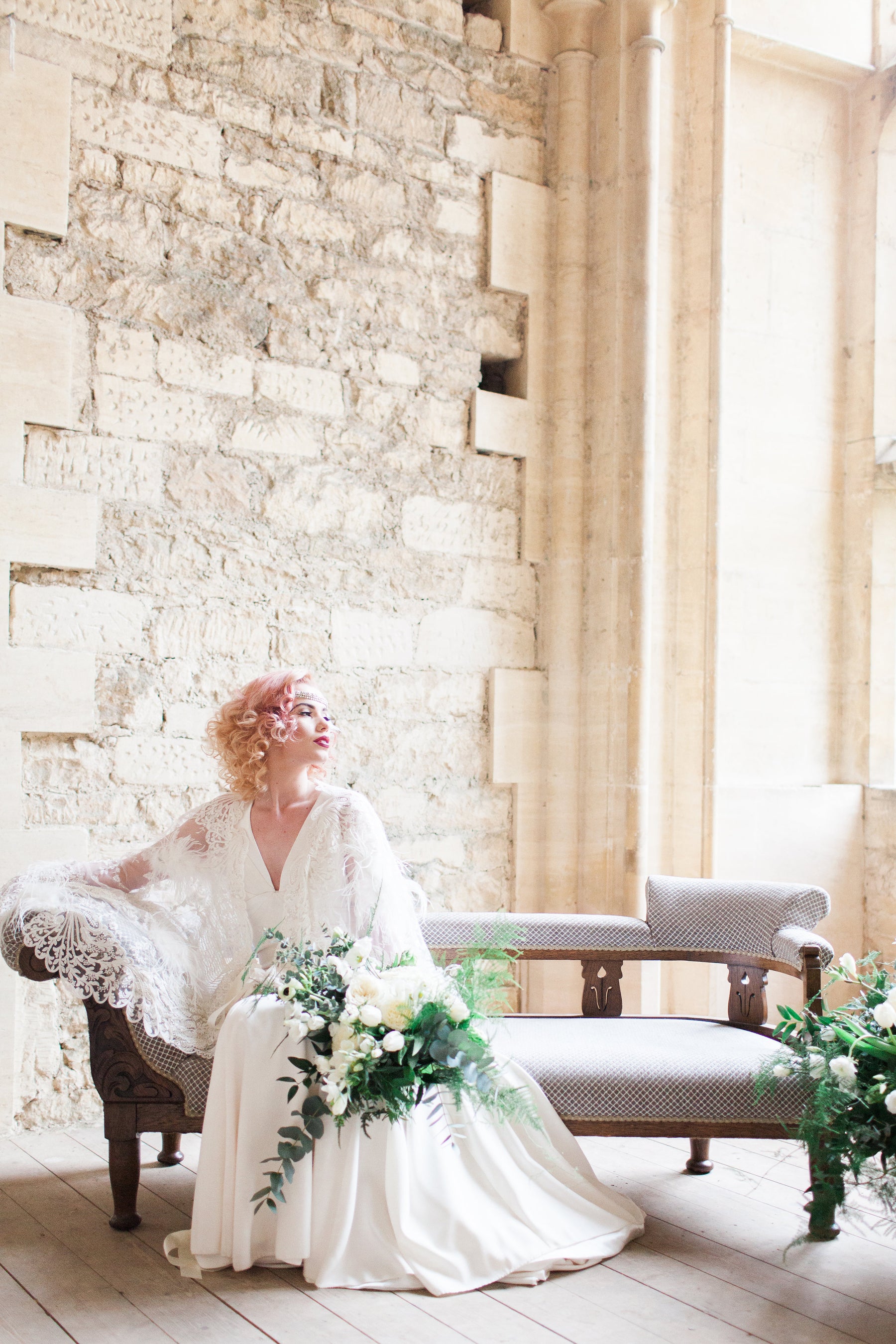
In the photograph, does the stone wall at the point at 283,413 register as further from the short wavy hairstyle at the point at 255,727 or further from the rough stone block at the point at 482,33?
the short wavy hairstyle at the point at 255,727

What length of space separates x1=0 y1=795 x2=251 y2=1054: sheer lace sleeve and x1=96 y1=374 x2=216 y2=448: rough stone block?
4.34 ft

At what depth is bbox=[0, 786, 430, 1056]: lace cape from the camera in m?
2.86

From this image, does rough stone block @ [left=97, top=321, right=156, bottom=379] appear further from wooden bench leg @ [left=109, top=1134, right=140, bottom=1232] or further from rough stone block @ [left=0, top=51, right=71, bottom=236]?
wooden bench leg @ [left=109, top=1134, right=140, bottom=1232]

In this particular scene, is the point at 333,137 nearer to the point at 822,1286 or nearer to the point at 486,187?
the point at 486,187

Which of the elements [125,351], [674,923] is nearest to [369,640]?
[125,351]

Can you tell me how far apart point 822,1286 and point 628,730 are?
215cm

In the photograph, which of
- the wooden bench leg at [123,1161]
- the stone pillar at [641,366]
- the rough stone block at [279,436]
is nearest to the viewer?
the wooden bench leg at [123,1161]

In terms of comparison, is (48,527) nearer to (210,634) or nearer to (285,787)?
(210,634)

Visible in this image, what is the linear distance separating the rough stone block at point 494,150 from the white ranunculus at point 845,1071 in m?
3.44

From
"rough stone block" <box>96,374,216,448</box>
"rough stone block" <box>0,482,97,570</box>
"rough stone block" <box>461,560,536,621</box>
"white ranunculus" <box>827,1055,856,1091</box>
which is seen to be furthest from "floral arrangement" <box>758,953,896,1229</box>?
"rough stone block" <box>96,374,216,448</box>

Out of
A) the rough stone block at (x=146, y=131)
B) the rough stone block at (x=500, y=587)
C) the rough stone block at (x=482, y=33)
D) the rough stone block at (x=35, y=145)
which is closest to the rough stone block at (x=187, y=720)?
the rough stone block at (x=500, y=587)

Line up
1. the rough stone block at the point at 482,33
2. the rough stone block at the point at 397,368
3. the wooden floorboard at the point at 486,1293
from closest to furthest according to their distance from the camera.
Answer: the wooden floorboard at the point at 486,1293 < the rough stone block at the point at 397,368 < the rough stone block at the point at 482,33

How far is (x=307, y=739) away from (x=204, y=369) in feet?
4.78

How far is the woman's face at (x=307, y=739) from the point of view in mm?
3293
